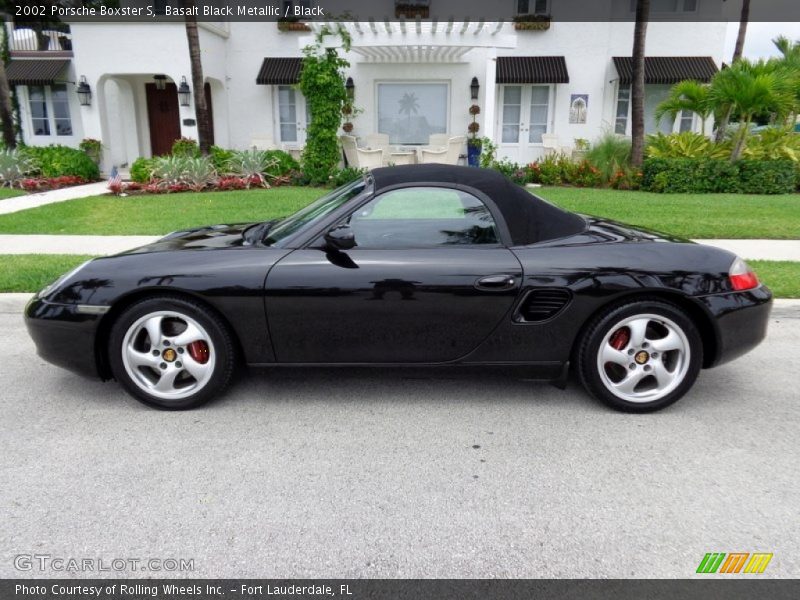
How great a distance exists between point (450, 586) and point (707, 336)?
2285 mm

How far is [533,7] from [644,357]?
1677cm

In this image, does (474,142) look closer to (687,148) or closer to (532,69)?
(532,69)

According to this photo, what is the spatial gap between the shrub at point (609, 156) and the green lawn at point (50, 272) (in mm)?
7597

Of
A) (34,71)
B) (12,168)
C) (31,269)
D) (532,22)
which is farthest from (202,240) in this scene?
(34,71)

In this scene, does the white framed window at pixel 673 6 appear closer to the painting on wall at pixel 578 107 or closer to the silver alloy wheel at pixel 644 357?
the painting on wall at pixel 578 107

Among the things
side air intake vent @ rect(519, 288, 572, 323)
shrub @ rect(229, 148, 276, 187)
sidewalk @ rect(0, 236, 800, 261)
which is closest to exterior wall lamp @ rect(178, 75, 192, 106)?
shrub @ rect(229, 148, 276, 187)

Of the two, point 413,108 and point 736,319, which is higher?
point 413,108

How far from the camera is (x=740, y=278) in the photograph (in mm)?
3662

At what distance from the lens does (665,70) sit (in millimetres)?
17047

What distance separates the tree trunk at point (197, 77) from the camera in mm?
14133

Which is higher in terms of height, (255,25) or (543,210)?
(255,25)

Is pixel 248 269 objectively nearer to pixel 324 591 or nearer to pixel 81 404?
pixel 81 404

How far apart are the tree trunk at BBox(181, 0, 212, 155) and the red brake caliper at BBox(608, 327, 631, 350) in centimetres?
1327

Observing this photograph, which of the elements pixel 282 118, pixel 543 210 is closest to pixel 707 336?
pixel 543 210
